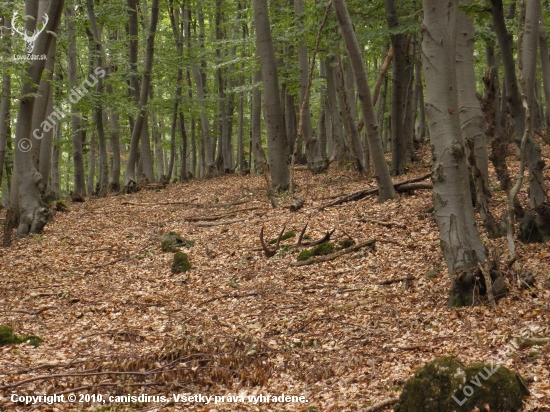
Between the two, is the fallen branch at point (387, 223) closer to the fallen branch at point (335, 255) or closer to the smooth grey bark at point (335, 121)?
the fallen branch at point (335, 255)

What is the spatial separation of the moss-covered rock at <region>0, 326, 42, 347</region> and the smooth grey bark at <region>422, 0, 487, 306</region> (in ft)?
16.6

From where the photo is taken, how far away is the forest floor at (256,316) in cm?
497

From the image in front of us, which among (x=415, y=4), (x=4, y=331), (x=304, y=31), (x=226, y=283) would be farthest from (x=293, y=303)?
(x=415, y=4)

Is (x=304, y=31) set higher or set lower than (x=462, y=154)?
higher

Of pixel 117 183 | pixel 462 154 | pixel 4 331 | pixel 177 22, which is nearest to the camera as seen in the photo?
pixel 462 154

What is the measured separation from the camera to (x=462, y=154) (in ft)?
18.7

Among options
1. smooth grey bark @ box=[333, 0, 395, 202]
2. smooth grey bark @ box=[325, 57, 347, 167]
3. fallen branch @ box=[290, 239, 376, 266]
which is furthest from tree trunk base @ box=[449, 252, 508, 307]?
smooth grey bark @ box=[325, 57, 347, 167]

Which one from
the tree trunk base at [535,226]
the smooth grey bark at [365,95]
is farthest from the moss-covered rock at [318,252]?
the tree trunk base at [535,226]

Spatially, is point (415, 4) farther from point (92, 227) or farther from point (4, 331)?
point (4, 331)

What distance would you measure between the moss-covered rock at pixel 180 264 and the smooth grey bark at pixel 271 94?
17.2ft

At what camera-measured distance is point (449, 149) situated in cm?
564

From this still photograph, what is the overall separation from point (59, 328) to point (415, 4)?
33.2 ft

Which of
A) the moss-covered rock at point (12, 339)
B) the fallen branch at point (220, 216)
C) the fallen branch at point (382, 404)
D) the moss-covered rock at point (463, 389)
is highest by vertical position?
the fallen branch at point (220, 216)

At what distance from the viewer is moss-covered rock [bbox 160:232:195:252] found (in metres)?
10.7
